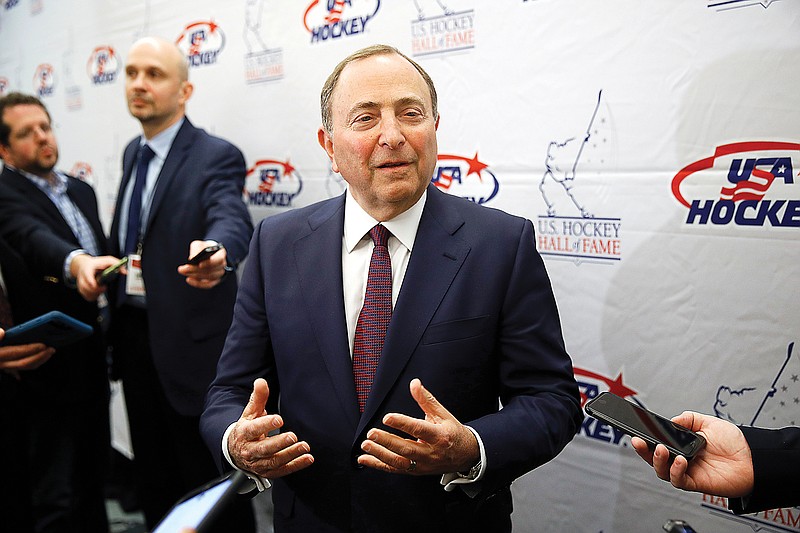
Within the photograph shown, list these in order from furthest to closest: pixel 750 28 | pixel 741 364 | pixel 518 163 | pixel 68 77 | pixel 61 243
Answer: pixel 68 77
pixel 61 243
pixel 518 163
pixel 741 364
pixel 750 28

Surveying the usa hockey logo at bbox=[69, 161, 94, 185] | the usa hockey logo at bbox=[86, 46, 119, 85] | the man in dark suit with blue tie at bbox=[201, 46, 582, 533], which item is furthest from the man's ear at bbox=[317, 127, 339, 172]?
the usa hockey logo at bbox=[69, 161, 94, 185]

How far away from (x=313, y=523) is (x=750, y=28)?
1.47 meters

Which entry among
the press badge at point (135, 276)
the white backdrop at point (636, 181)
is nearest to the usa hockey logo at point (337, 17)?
the white backdrop at point (636, 181)

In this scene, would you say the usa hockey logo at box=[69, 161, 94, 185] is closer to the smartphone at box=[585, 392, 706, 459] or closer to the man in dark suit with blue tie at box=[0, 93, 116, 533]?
the man in dark suit with blue tie at box=[0, 93, 116, 533]

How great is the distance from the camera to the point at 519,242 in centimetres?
136

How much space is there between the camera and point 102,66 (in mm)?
3607

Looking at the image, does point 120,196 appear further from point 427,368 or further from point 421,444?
point 421,444

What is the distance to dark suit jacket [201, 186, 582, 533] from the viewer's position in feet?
4.24

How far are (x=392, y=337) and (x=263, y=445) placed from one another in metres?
0.32


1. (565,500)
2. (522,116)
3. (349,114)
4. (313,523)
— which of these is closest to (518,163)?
(522,116)

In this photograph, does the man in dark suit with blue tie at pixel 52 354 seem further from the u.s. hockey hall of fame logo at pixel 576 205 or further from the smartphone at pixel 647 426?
the smartphone at pixel 647 426

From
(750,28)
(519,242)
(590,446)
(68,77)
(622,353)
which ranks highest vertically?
(68,77)

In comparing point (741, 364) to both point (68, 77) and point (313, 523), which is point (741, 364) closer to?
point (313, 523)

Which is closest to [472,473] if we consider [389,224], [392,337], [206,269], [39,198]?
[392,337]
